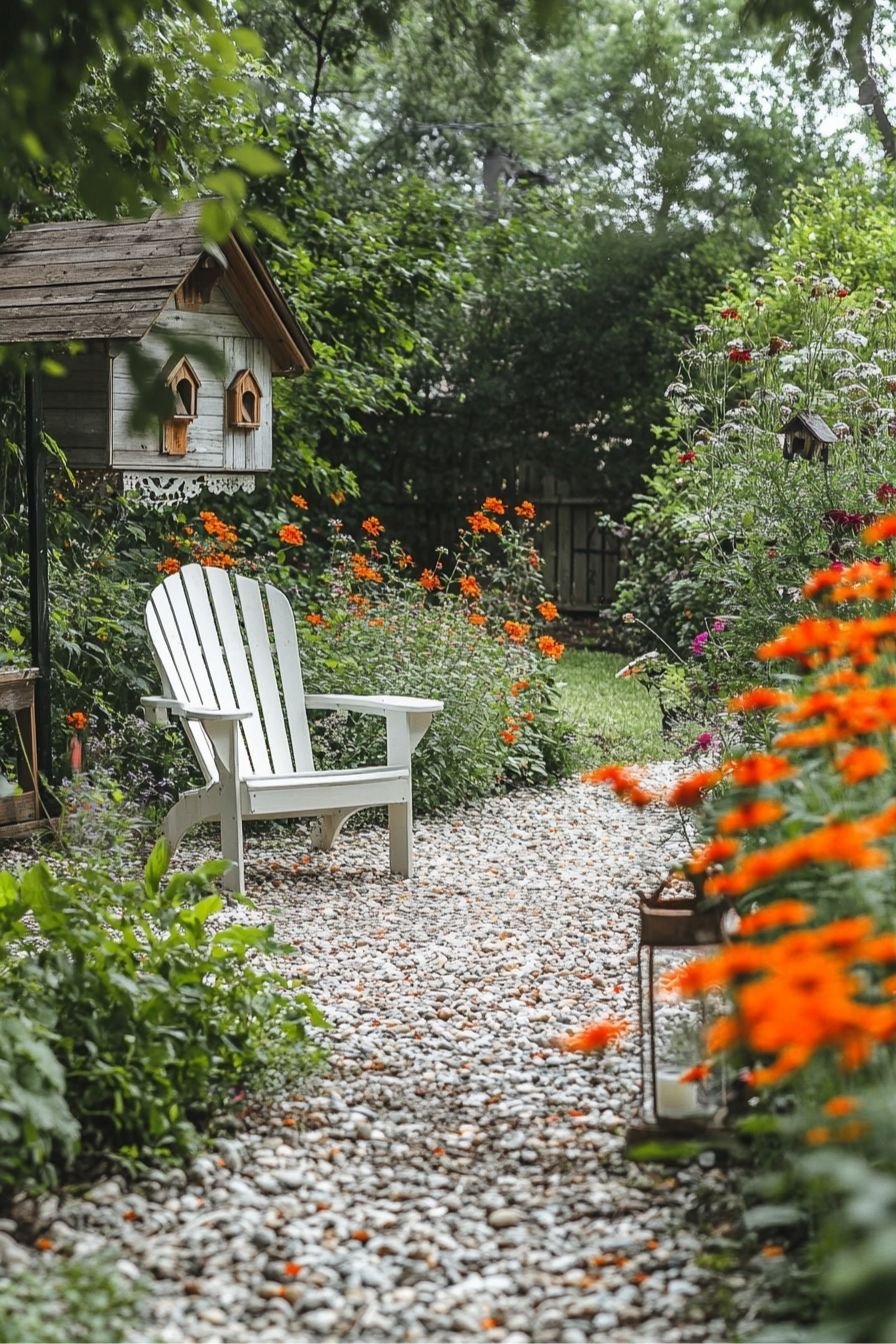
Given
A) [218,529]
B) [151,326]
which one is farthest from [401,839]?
[151,326]

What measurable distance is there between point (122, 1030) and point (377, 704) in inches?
85.8

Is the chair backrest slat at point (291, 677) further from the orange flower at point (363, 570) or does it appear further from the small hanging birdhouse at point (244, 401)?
the orange flower at point (363, 570)

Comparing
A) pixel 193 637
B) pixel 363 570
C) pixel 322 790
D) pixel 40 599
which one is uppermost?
pixel 363 570

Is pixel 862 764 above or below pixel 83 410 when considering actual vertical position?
below

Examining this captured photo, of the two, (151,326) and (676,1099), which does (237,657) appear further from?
(676,1099)

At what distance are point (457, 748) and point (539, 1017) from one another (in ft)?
7.52

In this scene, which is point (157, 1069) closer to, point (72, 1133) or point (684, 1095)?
point (72, 1133)

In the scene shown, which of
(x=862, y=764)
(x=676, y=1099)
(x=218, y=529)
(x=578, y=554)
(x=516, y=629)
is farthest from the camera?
(x=578, y=554)

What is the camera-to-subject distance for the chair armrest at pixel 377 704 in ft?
14.5

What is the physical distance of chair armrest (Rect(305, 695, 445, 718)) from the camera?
4412 millimetres

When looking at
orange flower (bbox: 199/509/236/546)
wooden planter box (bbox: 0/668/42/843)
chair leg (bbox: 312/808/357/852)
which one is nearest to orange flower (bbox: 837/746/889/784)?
chair leg (bbox: 312/808/357/852)

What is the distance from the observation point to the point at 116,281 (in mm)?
4145

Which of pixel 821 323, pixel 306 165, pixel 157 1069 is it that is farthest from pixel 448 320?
pixel 157 1069

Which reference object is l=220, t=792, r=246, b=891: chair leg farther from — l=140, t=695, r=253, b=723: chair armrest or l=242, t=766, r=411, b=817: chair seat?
l=140, t=695, r=253, b=723: chair armrest
